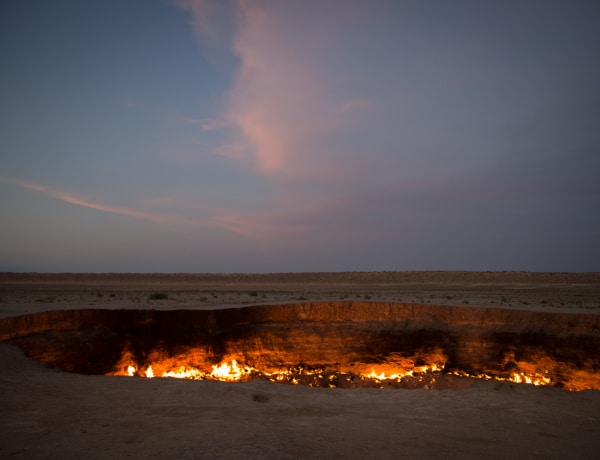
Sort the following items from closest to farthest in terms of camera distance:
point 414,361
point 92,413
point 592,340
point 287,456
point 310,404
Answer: point 287,456 → point 92,413 → point 310,404 → point 592,340 → point 414,361

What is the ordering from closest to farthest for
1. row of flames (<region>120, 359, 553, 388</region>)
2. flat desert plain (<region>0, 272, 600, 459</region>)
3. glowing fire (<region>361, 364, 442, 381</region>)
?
flat desert plain (<region>0, 272, 600, 459</region>) → row of flames (<region>120, 359, 553, 388</region>) → glowing fire (<region>361, 364, 442, 381</region>)

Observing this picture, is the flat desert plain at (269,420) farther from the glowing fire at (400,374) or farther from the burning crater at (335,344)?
the glowing fire at (400,374)

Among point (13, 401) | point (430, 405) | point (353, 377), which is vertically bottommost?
point (353, 377)

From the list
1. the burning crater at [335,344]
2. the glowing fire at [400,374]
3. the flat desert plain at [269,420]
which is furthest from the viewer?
the glowing fire at [400,374]

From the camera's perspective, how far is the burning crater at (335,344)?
456 inches

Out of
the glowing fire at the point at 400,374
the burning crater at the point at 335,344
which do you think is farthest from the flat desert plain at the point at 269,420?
the glowing fire at the point at 400,374

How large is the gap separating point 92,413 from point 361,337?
955 centimetres

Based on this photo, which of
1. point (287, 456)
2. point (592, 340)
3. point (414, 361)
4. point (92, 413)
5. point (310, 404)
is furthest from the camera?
point (414, 361)

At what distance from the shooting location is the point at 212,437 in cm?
504

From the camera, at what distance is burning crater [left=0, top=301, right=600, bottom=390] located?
1157cm

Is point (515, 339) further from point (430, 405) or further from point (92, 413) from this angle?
point (92, 413)

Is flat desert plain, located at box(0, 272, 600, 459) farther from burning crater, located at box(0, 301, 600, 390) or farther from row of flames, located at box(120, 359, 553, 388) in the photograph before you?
row of flames, located at box(120, 359, 553, 388)

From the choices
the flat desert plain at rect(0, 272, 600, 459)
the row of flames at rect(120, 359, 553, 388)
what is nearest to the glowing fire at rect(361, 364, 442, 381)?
the row of flames at rect(120, 359, 553, 388)

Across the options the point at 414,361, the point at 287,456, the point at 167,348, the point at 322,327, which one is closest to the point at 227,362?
the point at 167,348
